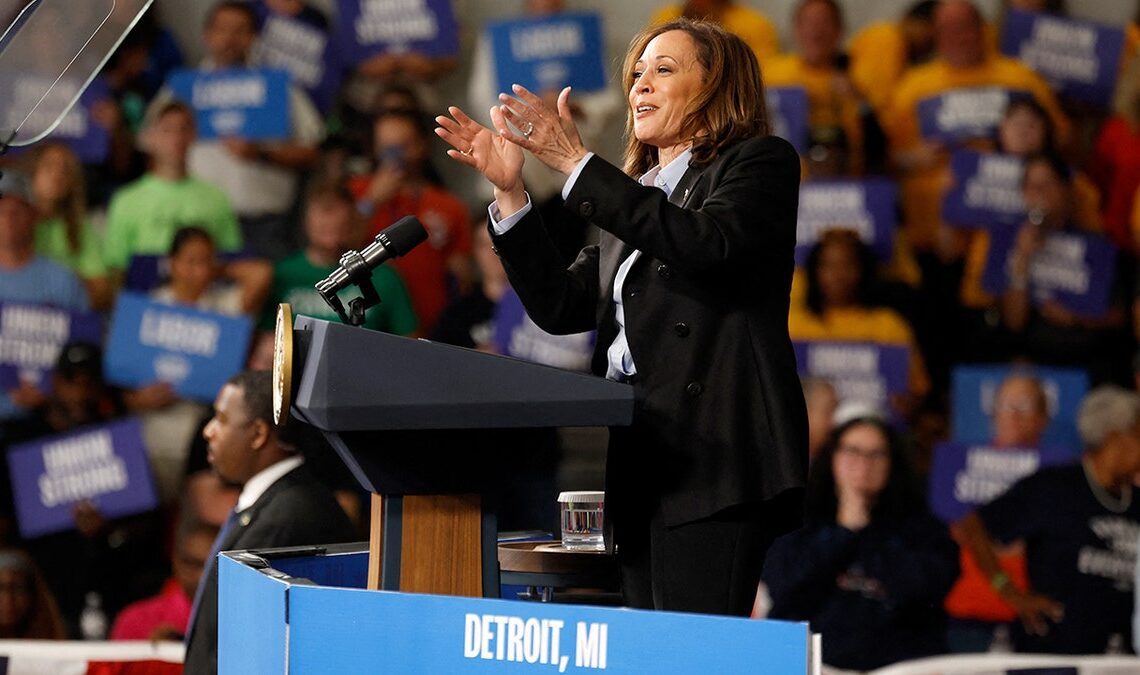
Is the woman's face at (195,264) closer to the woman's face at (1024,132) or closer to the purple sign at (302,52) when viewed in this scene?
the purple sign at (302,52)

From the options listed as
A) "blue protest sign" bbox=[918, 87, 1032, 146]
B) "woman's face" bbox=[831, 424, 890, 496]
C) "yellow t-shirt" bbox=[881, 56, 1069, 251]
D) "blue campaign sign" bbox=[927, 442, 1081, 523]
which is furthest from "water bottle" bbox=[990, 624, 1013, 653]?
"blue protest sign" bbox=[918, 87, 1032, 146]

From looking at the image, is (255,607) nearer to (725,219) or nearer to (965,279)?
(725,219)

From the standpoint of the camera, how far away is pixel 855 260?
666cm

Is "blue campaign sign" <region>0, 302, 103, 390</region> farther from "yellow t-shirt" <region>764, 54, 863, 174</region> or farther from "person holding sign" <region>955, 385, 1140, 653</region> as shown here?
"person holding sign" <region>955, 385, 1140, 653</region>

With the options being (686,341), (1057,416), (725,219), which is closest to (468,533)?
(686,341)

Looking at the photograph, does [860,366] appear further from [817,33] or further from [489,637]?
[489,637]

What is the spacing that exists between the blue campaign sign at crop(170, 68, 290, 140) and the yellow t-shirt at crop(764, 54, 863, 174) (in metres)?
2.04

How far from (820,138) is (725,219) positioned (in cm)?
465

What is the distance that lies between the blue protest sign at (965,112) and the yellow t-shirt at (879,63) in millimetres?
353

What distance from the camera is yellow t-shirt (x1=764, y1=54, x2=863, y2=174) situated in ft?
23.5

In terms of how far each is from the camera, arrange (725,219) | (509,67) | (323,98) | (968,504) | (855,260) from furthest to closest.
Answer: (323,98)
(509,67)
(855,260)
(968,504)
(725,219)

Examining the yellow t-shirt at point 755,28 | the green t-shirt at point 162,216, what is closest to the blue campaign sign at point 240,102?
the green t-shirt at point 162,216

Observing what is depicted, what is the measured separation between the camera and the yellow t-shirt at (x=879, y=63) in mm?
7523

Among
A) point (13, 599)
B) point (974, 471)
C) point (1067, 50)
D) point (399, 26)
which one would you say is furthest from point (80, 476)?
point (1067, 50)
